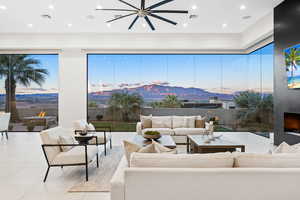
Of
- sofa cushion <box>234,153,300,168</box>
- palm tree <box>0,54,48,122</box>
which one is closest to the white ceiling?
palm tree <box>0,54,48,122</box>

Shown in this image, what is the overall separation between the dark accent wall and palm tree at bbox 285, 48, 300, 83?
0.53 feet

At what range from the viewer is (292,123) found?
4.54 m

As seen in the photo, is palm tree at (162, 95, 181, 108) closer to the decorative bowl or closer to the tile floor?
the tile floor

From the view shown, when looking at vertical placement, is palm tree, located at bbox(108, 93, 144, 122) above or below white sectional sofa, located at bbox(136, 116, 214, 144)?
above

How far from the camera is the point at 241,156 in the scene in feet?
6.11

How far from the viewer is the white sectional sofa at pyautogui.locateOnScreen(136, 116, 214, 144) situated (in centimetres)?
538

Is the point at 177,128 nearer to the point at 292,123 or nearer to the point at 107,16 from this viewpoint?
the point at 292,123

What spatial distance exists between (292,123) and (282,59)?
1.51 m

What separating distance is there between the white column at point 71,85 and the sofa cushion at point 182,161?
19.8 ft

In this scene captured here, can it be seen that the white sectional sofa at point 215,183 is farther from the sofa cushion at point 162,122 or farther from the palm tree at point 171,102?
the palm tree at point 171,102

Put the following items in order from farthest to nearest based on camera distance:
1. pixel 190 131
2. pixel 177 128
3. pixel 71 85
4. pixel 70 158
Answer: pixel 71 85 → pixel 177 128 → pixel 190 131 → pixel 70 158

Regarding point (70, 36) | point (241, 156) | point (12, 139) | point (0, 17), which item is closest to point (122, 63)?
point (70, 36)

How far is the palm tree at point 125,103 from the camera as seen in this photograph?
25.0 ft

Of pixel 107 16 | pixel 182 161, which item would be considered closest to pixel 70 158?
pixel 182 161
